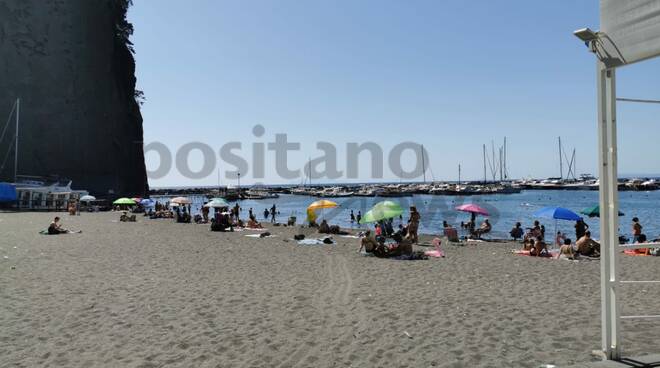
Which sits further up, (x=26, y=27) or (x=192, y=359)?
(x=26, y=27)

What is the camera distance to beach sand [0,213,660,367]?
18.4 feet

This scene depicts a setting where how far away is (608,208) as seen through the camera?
451cm

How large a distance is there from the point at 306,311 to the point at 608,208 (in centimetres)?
489

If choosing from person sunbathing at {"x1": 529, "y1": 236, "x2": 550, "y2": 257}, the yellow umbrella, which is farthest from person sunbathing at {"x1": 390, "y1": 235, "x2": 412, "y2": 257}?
the yellow umbrella

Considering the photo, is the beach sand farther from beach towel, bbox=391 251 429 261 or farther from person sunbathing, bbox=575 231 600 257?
person sunbathing, bbox=575 231 600 257

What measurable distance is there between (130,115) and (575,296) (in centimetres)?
7785

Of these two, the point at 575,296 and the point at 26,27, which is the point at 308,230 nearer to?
the point at 575,296

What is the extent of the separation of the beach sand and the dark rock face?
54866mm

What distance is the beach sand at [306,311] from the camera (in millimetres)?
5617

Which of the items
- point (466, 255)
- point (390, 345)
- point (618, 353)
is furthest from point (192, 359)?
point (466, 255)

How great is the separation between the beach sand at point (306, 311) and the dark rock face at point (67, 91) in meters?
54.9

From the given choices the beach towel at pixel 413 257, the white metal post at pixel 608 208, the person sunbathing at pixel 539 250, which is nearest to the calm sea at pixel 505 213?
the person sunbathing at pixel 539 250

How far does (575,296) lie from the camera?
8617mm

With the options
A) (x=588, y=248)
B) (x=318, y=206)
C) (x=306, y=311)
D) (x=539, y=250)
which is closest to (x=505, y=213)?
(x=318, y=206)
